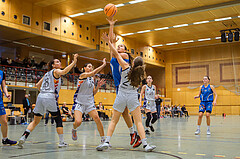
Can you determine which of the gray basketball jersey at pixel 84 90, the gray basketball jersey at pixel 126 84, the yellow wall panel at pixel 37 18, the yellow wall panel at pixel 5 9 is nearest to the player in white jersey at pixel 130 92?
the gray basketball jersey at pixel 126 84

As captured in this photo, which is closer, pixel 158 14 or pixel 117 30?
pixel 158 14

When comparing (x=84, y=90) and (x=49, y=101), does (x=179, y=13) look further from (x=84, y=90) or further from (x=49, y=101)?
(x=49, y=101)

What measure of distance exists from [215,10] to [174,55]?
1416 centimetres

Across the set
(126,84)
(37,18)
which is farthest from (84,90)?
(37,18)

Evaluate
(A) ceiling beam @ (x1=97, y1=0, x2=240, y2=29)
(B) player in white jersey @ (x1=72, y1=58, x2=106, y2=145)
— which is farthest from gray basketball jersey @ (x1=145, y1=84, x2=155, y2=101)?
(A) ceiling beam @ (x1=97, y1=0, x2=240, y2=29)

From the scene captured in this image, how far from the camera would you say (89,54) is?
25453 mm

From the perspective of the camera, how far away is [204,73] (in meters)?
30.3

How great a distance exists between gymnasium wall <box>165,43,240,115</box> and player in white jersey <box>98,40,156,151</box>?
25657 mm

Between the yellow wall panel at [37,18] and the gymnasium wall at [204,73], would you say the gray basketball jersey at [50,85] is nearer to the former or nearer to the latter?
the yellow wall panel at [37,18]

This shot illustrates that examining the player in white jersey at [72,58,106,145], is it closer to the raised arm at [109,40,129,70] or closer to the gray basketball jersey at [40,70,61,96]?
the gray basketball jersey at [40,70,61,96]

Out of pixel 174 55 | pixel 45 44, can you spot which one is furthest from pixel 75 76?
pixel 174 55

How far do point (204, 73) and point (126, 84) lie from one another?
27.2 meters

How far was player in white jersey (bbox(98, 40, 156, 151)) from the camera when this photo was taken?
4629mm

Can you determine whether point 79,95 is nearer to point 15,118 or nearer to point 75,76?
point 15,118
